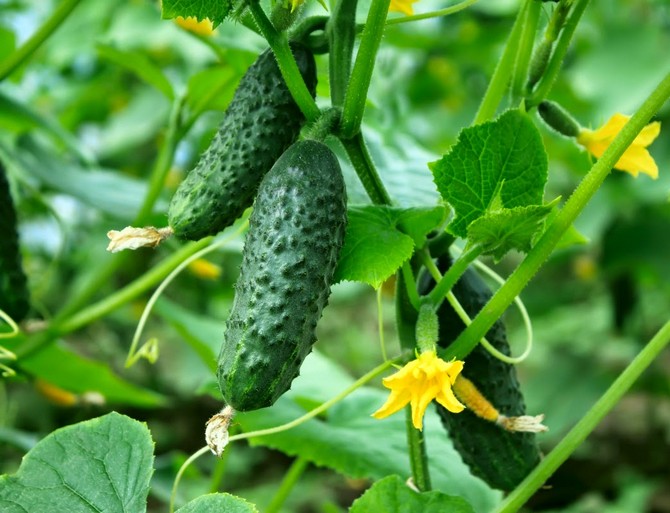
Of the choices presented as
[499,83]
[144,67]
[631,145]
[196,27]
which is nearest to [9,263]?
[196,27]

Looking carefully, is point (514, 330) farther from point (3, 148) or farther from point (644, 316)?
point (3, 148)

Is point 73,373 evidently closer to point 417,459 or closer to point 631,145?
point 417,459

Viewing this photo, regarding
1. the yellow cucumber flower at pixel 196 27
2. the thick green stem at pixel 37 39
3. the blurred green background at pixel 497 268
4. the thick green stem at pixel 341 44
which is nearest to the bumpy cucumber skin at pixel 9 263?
the thick green stem at pixel 37 39

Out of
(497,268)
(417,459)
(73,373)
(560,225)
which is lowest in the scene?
(497,268)

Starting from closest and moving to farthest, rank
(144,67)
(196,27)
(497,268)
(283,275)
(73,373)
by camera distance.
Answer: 1. (283,275)
2. (196,27)
3. (73,373)
4. (144,67)
5. (497,268)

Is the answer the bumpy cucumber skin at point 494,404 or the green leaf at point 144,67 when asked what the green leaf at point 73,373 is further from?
the bumpy cucumber skin at point 494,404

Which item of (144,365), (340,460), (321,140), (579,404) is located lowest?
(144,365)

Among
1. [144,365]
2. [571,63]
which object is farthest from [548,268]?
[144,365]

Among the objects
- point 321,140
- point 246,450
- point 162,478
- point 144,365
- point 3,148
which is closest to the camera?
point 321,140
